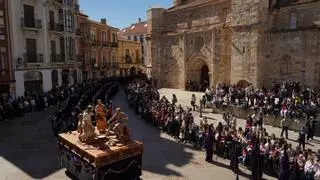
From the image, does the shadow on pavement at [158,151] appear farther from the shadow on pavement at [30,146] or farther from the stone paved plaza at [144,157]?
the shadow on pavement at [30,146]

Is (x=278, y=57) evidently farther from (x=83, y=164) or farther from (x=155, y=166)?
(x=83, y=164)

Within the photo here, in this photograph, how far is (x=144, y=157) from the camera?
41.0 feet

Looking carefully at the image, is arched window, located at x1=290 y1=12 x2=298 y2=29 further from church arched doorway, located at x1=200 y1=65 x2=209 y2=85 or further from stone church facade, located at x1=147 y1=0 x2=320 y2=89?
church arched doorway, located at x1=200 y1=65 x2=209 y2=85

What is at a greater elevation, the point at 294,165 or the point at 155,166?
the point at 294,165

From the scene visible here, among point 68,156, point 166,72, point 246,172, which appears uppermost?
point 166,72

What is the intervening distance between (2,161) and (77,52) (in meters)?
24.5

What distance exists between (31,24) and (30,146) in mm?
16520

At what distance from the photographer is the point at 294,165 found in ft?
30.4

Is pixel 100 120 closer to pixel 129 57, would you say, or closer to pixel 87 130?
pixel 87 130

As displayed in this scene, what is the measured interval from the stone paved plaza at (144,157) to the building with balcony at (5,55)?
26.9 feet

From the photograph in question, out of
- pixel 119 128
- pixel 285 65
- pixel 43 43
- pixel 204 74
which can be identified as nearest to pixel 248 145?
pixel 119 128

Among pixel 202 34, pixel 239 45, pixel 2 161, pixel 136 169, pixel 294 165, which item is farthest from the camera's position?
pixel 202 34

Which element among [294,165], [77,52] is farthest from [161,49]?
[294,165]

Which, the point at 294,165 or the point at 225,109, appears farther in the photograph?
the point at 225,109
